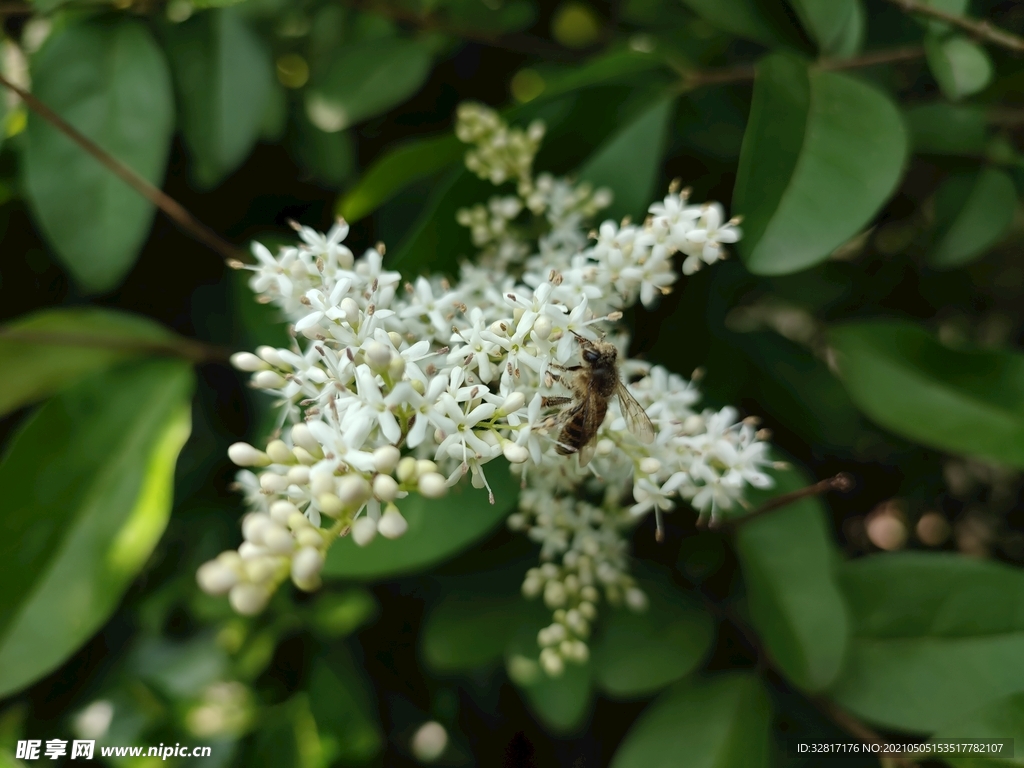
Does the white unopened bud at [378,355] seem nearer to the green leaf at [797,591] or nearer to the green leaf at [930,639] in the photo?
the green leaf at [797,591]

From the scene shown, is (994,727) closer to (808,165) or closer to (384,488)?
(808,165)

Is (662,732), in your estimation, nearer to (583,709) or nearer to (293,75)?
(583,709)

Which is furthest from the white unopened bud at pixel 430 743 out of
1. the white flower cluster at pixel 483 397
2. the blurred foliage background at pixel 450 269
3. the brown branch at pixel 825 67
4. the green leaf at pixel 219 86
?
the brown branch at pixel 825 67

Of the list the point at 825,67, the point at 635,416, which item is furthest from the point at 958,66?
the point at 635,416

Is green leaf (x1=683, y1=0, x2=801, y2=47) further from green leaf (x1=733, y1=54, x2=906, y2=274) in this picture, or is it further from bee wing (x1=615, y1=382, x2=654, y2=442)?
bee wing (x1=615, y1=382, x2=654, y2=442)

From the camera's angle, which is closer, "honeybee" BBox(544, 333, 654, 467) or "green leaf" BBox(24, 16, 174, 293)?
"honeybee" BBox(544, 333, 654, 467)

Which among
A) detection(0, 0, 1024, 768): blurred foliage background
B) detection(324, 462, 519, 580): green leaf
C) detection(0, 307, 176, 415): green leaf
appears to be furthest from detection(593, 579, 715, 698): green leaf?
detection(0, 307, 176, 415): green leaf

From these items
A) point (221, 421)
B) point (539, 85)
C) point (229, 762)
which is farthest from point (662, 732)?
point (539, 85)
